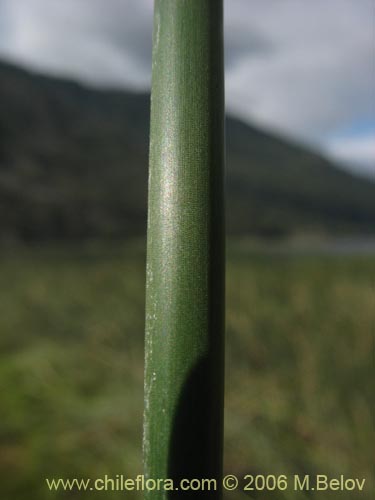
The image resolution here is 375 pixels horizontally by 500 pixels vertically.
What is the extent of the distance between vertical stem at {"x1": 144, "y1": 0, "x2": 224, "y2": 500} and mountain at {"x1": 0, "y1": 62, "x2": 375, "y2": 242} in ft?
24.2

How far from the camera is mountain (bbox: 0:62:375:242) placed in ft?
47.8

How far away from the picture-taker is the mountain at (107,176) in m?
14.6

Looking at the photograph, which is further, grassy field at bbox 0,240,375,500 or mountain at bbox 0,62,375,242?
mountain at bbox 0,62,375,242

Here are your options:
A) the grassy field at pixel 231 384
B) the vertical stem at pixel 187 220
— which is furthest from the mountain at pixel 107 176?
the vertical stem at pixel 187 220

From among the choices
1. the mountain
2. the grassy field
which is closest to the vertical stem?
the grassy field

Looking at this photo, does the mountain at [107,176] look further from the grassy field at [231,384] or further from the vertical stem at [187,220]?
the vertical stem at [187,220]

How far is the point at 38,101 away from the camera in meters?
20.6

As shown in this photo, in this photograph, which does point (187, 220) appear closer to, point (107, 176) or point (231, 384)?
point (231, 384)

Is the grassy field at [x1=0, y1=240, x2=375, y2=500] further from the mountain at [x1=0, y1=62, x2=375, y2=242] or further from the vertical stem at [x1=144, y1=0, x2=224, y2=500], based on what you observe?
the mountain at [x1=0, y1=62, x2=375, y2=242]

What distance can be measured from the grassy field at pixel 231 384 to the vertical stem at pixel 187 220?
0.62 meters

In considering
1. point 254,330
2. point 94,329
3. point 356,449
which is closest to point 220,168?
point 356,449

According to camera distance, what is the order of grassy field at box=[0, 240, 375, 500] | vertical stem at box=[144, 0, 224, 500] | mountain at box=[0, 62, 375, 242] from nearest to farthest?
1. vertical stem at box=[144, 0, 224, 500]
2. grassy field at box=[0, 240, 375, 500]
3. mountain at box=[0, 62, 375, 242]

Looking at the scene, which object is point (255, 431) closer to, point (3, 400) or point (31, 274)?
point (3, 400)

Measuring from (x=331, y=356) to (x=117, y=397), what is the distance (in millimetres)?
631
